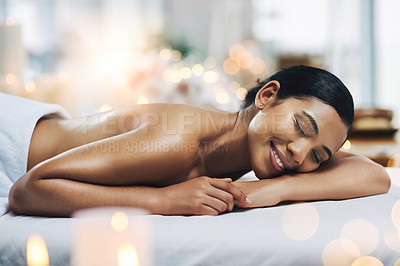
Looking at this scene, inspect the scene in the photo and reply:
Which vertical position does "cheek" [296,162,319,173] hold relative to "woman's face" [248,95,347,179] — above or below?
below

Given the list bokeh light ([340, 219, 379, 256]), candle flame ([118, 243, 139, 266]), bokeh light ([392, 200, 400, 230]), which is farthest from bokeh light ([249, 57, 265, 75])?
candle flame ([118, 243, 139, 266])

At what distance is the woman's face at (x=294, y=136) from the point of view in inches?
35.9

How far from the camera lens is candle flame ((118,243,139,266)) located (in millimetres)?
709

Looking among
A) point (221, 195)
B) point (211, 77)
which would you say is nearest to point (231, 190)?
point (221, 195)

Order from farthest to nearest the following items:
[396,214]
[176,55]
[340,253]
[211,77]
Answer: [176,55] < [211,77] < [396,214] < [340,253]

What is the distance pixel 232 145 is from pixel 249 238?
0.39 metres

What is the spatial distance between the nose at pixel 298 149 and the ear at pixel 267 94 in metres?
0.15

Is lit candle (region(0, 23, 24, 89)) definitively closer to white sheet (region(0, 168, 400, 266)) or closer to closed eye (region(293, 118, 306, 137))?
white sheet (region(0, 168, 400, 266))

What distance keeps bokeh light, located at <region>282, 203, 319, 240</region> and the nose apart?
11 cm

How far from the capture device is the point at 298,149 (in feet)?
2.95

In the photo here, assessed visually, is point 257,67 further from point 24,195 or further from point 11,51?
point 24,195

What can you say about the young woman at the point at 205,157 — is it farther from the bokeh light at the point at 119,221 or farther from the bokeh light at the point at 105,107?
the bokeh light at the point at 105,107

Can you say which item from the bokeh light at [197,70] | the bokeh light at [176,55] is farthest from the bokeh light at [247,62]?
the bokeh light at [197,70]

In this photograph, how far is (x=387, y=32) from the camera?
307 cm
